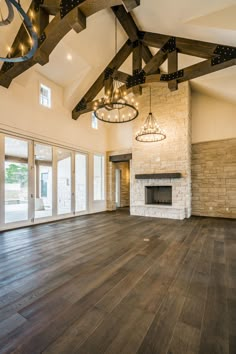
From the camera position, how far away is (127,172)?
1103 cm

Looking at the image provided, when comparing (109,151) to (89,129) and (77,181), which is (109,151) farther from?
(77,181)

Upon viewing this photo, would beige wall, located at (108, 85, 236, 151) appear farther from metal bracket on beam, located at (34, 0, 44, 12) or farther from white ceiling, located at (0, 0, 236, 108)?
metal bracket on beam, located at (34, 0, 44, 12)

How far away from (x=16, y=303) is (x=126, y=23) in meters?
6.36

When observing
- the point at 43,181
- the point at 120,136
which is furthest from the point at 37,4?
the point at 120,136

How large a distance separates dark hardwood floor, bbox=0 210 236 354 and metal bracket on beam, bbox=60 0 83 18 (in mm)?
4373

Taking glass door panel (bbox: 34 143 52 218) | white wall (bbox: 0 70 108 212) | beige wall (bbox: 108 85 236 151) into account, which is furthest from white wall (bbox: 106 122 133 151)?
glass door panel (bbox: 34 143 52 218)

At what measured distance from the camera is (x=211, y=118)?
7.12m

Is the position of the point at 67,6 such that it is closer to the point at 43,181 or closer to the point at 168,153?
the point at 43,181

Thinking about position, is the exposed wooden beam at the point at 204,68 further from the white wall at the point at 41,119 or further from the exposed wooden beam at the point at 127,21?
the white wall at the point at 41,119

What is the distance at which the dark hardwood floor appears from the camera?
1.45 meters

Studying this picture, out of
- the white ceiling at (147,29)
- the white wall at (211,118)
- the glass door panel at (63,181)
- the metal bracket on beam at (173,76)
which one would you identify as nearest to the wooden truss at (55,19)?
the white ceiling at (147,29)

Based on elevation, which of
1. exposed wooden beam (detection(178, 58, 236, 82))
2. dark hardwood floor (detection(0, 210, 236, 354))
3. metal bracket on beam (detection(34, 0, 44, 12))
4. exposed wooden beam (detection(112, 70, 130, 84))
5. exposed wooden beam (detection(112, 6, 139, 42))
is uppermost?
exposed wooden beam (detection(112, 6, 139, 42))

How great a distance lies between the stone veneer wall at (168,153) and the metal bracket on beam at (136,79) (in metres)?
1.81

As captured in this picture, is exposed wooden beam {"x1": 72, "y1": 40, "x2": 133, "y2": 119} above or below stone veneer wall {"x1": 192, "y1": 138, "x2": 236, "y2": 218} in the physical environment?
above
